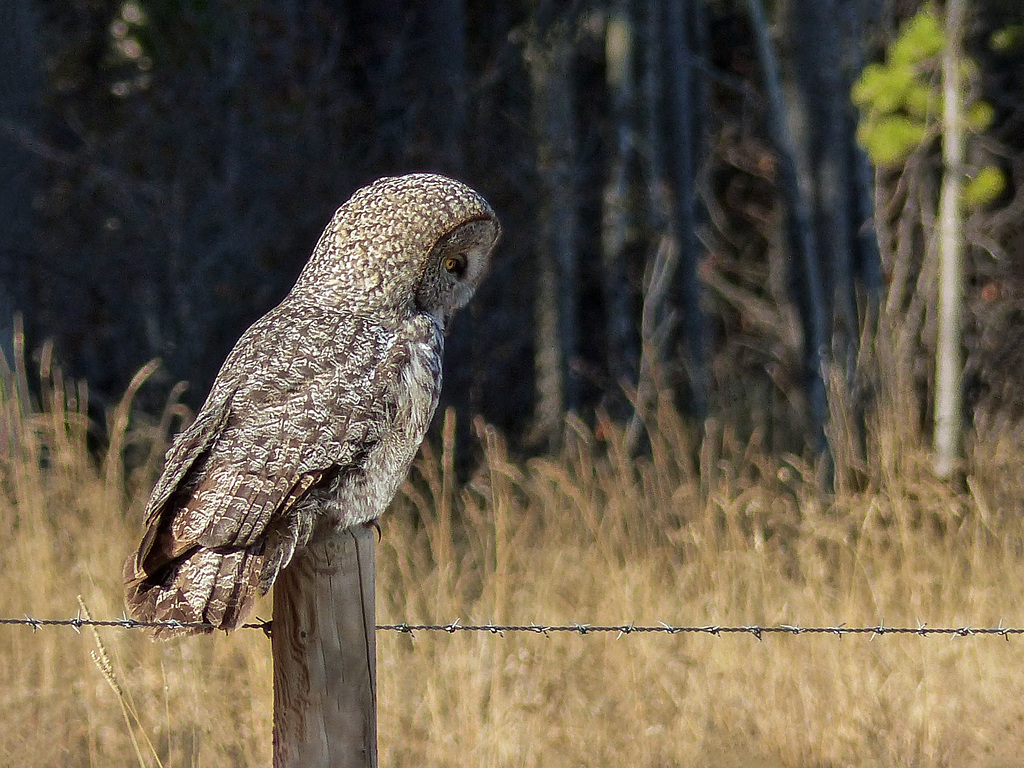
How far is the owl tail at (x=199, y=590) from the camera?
2041mm

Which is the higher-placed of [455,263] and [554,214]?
[554,214]

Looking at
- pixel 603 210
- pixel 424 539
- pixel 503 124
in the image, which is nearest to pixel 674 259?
pixel 603 210

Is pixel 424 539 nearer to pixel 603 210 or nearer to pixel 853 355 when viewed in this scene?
pixel 853 355

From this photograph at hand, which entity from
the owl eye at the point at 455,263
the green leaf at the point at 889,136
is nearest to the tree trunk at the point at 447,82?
the green leaf at the point at 889,136

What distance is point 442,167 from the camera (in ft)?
27.6

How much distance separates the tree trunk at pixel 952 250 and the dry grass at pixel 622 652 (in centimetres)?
148

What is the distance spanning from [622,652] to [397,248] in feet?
6.58

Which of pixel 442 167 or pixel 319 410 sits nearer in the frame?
pixel 319 410

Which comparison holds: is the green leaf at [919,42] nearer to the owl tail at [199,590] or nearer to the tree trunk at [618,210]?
the tree trunk at [618,210]

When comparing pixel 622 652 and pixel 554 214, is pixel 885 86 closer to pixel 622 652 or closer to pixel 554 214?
pixel 554 214

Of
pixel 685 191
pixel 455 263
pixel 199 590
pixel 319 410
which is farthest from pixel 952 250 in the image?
pixel 199 590

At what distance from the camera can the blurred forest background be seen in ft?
21.6

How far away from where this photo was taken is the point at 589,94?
518 inches

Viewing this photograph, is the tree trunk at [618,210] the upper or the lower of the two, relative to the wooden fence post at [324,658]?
upper
